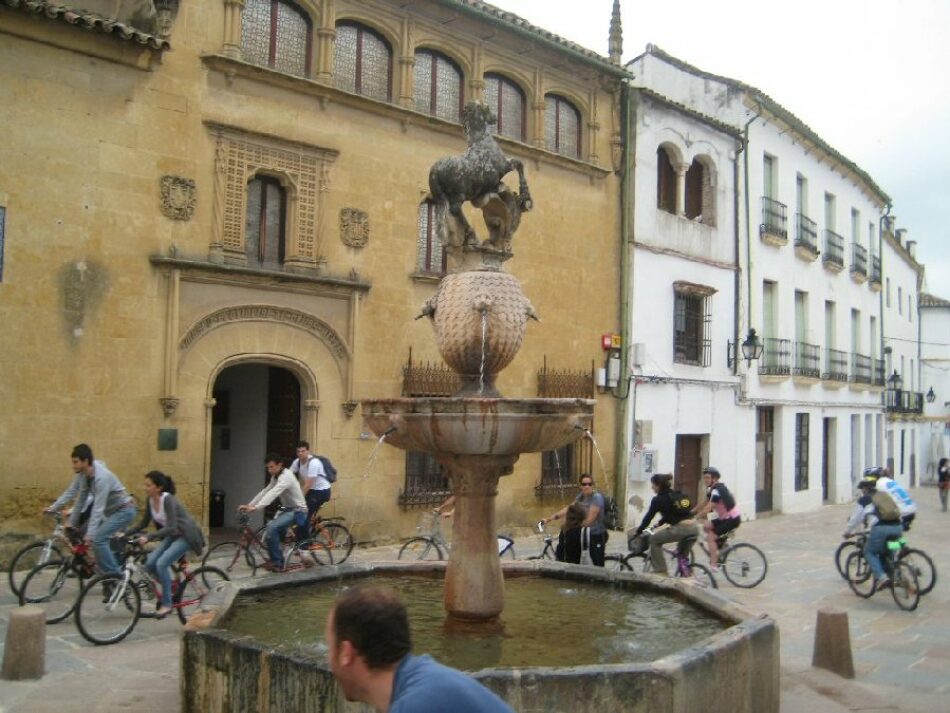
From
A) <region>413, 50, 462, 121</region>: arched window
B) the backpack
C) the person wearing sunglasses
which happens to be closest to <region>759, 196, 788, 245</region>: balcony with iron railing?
<region>413, 50, 462, 121</region>: arched window

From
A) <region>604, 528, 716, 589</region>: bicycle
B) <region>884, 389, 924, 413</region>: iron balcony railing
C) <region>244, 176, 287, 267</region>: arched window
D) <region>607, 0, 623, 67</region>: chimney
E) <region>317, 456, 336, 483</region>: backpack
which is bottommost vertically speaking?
<region>604, 528, 716, 589</region>: bicycle

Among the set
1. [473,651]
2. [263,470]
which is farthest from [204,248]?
[473,651]

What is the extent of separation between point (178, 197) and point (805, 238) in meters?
18.5

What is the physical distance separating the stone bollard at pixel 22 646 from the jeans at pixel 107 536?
192cm

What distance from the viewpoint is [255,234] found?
13828mm

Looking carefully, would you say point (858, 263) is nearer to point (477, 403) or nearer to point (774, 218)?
point (774, 218)

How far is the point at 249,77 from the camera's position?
13.4m

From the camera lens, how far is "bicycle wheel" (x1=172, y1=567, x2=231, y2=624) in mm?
8867

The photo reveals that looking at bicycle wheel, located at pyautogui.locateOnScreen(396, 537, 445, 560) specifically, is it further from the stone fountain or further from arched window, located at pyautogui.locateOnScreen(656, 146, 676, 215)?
arched window, located at pyautogui.locateOnScreen(656, 146, 676, 215)

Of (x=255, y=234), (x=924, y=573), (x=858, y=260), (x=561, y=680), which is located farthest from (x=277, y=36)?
(x=858, y=260)

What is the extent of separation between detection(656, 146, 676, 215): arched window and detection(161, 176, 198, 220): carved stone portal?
11.1 meters

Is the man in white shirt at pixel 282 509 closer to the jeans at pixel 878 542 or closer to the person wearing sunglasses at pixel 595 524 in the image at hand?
the person wearing sunglasses at pixel 595 524

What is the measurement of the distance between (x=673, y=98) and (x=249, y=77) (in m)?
11.6

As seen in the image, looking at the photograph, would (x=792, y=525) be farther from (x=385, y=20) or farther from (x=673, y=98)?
(x=385, y=20)
